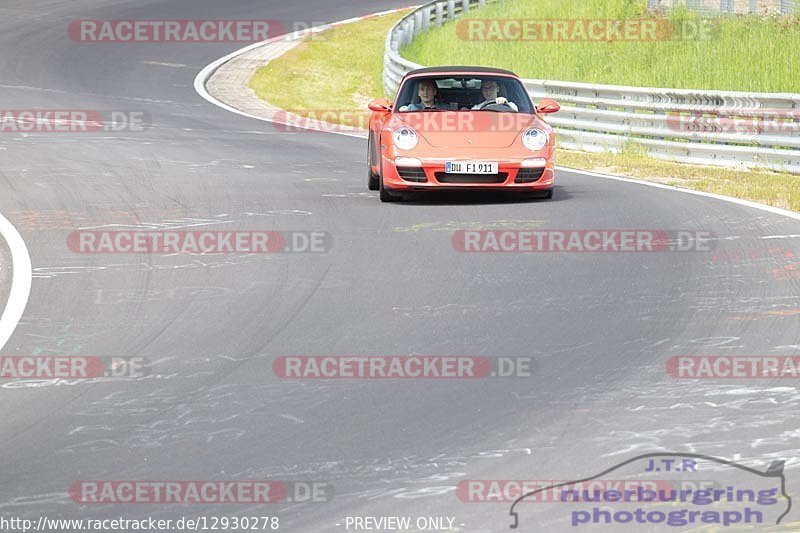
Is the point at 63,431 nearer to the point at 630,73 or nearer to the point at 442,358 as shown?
the point at 442,358

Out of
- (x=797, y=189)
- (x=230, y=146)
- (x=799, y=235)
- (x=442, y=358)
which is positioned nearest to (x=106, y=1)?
(x=230, y=146)

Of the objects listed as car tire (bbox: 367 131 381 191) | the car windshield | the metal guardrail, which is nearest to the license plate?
the car windshield

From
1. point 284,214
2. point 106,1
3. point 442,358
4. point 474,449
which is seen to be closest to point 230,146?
point 284,214

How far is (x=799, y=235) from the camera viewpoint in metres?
12.0

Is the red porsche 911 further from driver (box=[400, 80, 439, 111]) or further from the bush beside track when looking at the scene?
the bush beside track

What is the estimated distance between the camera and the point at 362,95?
99.1 feet

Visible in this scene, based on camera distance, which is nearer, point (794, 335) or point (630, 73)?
point (794, 335)

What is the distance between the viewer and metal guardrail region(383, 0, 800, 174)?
1745 centimetres

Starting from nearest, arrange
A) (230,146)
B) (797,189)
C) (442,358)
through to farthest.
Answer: (442,358)
(797,189)
(230,146)

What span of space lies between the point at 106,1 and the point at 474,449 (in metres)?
39.8

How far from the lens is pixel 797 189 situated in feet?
50.0

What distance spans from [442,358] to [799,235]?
5.26 metres

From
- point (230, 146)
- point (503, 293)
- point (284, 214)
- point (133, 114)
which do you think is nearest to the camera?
point (503, 293)

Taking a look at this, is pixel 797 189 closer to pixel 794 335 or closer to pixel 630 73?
pixel 794 335
